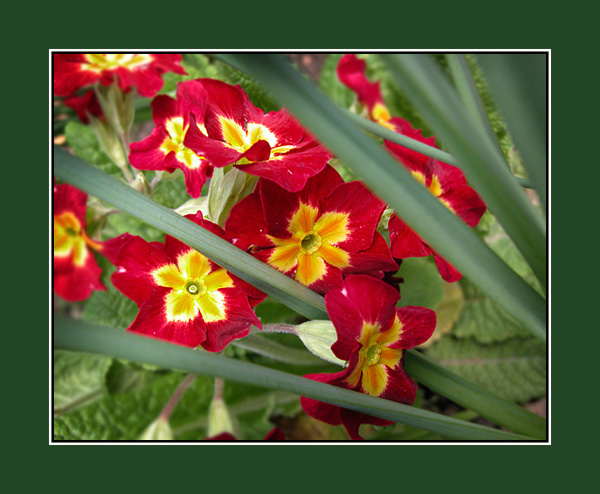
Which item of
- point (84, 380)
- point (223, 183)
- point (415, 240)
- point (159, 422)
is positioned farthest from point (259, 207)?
point (84, 380)

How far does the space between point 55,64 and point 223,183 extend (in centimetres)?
21

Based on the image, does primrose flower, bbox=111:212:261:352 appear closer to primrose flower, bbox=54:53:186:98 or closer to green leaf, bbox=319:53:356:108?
primrose flower, bbox=54:53:186:98

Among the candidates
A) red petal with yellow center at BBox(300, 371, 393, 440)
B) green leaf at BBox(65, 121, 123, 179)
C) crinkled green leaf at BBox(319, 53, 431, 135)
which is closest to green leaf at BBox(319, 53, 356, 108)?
crinkled green leaf at BBox(319, 53, 431, 135)

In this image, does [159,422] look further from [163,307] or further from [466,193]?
[466,193]

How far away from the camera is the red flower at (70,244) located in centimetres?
55

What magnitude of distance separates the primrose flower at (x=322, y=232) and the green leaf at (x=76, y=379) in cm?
30

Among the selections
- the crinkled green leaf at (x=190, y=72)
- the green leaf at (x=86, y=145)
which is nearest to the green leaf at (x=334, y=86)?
the crinkled green leaf at (x=190, y=72)

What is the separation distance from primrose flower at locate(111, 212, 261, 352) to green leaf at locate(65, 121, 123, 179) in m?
0.16

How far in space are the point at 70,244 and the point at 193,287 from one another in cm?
13

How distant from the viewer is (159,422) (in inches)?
23.0

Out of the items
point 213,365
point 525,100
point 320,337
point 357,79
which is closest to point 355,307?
point 320,337

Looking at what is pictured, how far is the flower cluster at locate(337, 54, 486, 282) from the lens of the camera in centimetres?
53

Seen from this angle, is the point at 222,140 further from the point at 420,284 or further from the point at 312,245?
the point at 420,284

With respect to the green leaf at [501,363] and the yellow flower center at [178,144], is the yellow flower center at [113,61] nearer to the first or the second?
the yellow flower center at [178,144]
